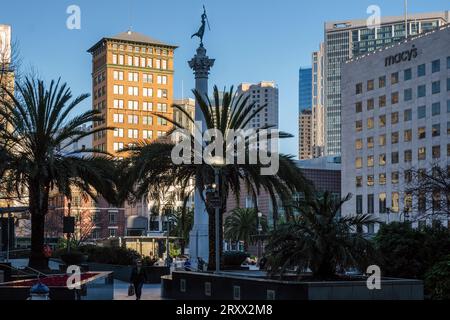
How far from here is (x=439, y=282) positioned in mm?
28219

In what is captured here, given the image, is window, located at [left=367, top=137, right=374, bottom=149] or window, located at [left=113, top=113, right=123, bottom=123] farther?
window, located at [left=113, top=113, right=123, bottom=123]

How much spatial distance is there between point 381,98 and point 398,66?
20.2ft

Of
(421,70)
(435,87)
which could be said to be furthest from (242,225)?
(421,70)

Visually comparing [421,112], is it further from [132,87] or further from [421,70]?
[132,87]

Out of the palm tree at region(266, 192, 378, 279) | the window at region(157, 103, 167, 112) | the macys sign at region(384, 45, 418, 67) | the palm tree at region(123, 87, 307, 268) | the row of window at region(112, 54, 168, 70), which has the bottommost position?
the palm tree at region(266, 192, 378, 279)

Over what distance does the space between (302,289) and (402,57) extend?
96.8 metres

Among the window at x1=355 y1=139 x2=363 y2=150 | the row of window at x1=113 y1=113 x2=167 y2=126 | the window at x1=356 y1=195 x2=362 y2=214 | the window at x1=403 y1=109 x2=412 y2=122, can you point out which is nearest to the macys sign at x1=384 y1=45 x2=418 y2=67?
the window at x1=403 y1=109 x2=412 y2=122

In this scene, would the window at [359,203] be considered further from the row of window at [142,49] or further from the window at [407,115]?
the row of window at [142,49]

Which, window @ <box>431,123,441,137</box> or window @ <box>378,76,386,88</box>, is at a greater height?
window @ <box>378,76,386,88</box>

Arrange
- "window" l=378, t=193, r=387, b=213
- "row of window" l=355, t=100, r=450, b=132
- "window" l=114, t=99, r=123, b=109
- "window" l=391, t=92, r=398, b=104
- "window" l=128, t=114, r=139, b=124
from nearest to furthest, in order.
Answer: "row of window" l=355, t=100, r=450, b=132
"window" l=391, t=92, r=398, b=104
"window" l=378, t=193, r=387, b=213
"window" l=114, t=99, r=123, b=109
"window" l=128, t=114, r=139, b=124

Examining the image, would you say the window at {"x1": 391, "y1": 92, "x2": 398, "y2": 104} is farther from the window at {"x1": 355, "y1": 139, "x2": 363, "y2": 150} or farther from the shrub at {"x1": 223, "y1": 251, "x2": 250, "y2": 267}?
the shrub at {"x1": 223, "y1": 251, "x2": 250, "y2": 267}

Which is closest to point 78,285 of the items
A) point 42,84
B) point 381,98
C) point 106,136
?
point 42,84

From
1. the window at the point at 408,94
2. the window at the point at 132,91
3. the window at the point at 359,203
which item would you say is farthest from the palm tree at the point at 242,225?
the window at the point at 132,91

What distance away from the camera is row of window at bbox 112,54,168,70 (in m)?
191
